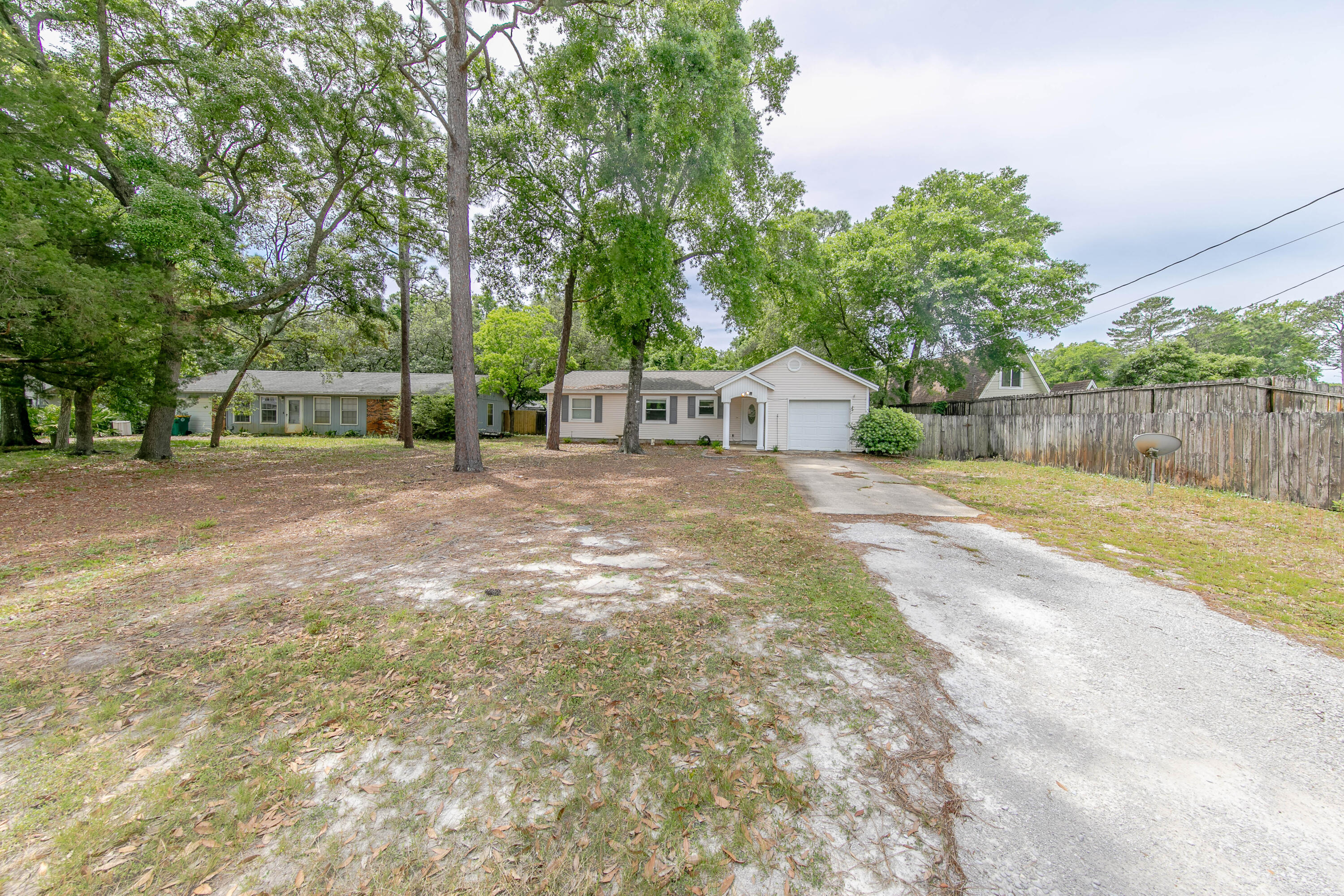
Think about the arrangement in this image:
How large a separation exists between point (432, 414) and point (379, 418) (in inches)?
200

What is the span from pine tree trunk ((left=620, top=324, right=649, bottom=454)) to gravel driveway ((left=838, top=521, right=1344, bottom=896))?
1397 centimetres

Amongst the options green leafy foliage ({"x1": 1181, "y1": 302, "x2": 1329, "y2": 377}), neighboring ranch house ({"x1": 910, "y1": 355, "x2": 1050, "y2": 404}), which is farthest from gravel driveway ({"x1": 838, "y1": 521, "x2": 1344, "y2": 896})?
green leafy foliage ({"x1": 1181, "y1": 302, "x2": 1329, "y2": 377})

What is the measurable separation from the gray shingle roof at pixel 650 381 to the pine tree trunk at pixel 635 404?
4128mm

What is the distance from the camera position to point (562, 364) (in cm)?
1783

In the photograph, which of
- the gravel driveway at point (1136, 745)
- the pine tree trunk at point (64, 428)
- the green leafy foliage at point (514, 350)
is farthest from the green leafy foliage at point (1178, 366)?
the pine tree trunk at point (64, 428)

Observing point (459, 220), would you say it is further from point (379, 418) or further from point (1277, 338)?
point (1277, 338)

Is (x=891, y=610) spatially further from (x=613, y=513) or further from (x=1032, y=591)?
(x=613, y=513)

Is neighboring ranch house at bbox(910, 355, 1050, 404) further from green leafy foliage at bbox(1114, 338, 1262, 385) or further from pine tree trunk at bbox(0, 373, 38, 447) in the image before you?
pine tree trunk at bbox(0, 373, 38, 447)

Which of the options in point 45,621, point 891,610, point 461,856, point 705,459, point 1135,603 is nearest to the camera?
point 461,856

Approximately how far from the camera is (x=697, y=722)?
96.3 inches

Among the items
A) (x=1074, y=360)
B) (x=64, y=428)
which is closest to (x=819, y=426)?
(x=64, y=428)

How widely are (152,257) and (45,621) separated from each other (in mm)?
9772

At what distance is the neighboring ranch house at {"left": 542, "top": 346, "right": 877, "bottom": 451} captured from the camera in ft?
61.9

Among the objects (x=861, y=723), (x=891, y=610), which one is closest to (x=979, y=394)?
(x=891, y=610)
